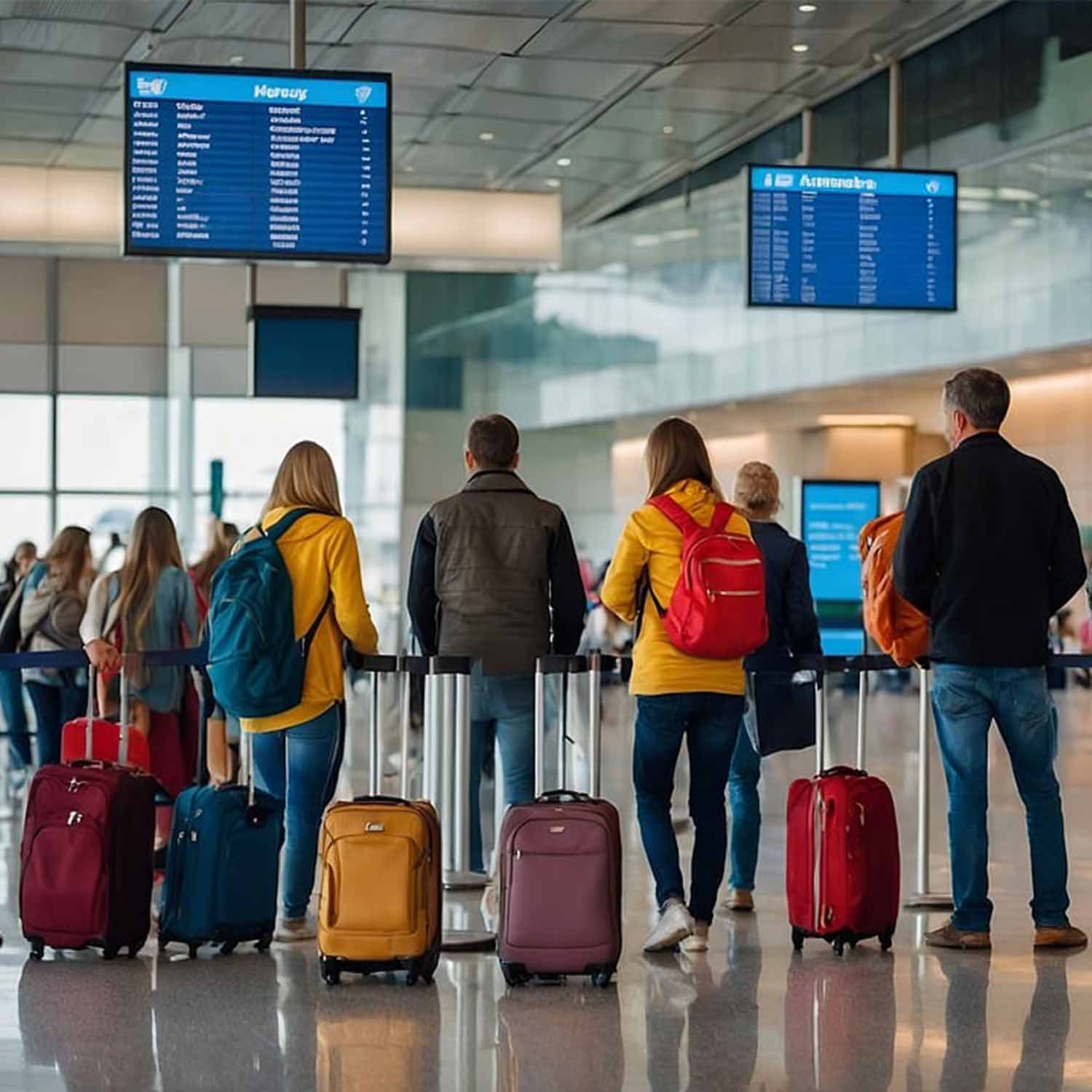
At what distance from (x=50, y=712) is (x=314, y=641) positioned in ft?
14.7

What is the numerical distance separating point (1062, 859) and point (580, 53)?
8080 millimetres

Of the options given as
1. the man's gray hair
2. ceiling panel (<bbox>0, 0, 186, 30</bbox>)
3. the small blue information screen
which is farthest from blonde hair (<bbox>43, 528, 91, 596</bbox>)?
the small blue information screen

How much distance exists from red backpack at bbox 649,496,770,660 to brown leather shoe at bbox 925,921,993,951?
122cm

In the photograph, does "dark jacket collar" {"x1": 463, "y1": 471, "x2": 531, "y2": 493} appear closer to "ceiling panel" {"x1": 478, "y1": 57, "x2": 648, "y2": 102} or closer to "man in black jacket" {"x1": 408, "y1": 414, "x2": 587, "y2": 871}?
"man in black jacket" {"x1": 408, "y1": 414, "x2": 587, "y2": 871}

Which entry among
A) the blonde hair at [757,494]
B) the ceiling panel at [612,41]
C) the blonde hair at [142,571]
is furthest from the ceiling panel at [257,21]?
the blonde hair at [757,494]

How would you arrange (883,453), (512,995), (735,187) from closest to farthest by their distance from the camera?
(512,995), (735,187), (883,453)

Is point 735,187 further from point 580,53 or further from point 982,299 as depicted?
point 580,53

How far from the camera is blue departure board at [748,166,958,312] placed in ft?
39.8

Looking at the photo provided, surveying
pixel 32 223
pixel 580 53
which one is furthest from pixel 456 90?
pixel 32 223

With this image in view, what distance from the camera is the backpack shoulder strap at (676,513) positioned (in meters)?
6.27

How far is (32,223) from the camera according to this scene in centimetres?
1519

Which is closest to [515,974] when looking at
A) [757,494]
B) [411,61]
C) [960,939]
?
A: [960,939]

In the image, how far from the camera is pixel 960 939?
6.63 meters

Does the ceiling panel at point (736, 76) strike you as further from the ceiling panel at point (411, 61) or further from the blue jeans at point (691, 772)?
the blue jeans at point (691, 772)
